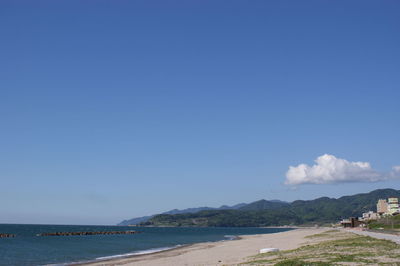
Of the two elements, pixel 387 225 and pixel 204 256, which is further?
pixel 387 225

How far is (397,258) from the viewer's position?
25656 mm

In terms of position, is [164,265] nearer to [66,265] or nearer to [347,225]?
[66,265]

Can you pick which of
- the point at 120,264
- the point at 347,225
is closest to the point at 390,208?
the point at 347,225

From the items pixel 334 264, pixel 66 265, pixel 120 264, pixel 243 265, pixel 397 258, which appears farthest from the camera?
pixel 66 265

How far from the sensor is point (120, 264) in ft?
150

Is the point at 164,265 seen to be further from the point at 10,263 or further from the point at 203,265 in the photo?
the point at 10,263

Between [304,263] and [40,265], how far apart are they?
127ft

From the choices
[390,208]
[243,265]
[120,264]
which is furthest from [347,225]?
[243,265]

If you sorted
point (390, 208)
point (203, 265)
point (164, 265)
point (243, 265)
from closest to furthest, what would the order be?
1. point (243, 265)
2. point (203, 265)
3. point (164, 265)
4. point (390, 208)

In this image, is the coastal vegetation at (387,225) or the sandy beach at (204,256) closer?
the sandy beach at (204,256)

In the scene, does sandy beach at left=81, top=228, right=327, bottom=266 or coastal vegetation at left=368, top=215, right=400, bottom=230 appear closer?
sandy beach at left=81, top=228, right=327, bottom=266

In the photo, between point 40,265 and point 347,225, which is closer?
point 40,265

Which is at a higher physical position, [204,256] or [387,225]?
[204,256]

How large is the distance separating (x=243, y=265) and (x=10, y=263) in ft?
134
